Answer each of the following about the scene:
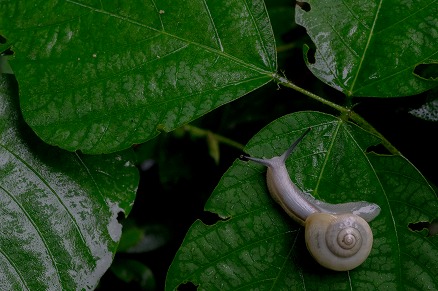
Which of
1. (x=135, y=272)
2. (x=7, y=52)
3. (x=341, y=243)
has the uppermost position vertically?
(x=7, y=52)

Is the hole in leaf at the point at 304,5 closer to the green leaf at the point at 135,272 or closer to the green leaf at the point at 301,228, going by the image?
the green leaf at the point at 301,228

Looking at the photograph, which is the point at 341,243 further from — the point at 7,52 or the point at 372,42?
the point at 7,52

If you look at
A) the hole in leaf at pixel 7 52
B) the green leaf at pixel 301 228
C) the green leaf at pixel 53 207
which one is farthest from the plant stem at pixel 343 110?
the hole in leaf at pixel 7 52

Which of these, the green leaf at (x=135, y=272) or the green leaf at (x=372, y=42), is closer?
the green leaf at (x=372, y=42)

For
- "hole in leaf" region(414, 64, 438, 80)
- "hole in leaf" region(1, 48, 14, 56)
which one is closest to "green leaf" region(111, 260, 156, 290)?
"hole in leaf" region(1, 48, 14, 56)

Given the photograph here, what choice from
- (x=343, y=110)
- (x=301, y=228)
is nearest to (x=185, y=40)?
(x=343, y=110)

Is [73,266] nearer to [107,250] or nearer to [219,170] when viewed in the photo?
[107,250]
